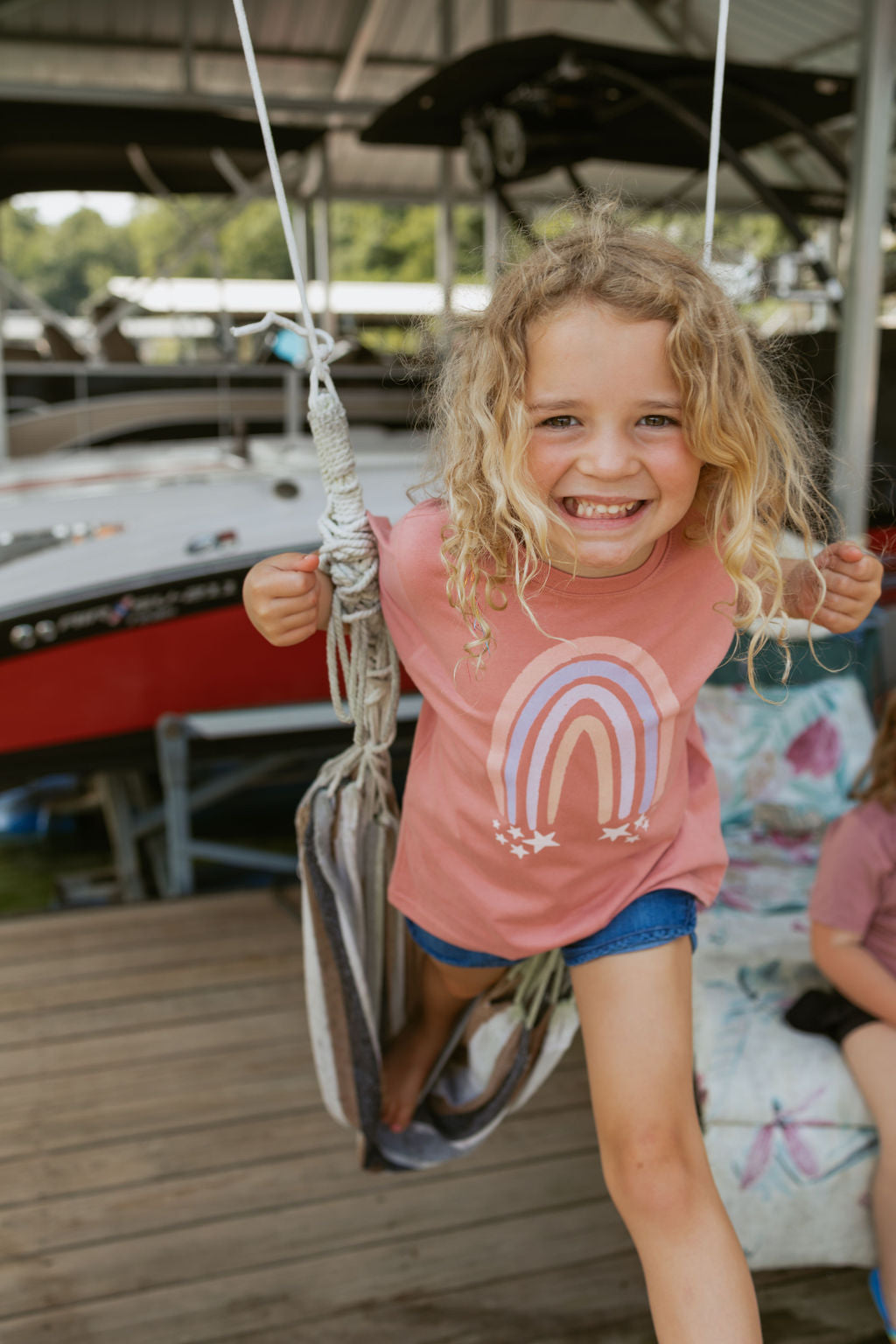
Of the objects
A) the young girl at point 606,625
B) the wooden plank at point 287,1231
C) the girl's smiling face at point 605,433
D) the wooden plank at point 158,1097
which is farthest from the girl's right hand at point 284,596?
the wooden plank at point 158,1097

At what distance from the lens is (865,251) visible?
3.43 metres

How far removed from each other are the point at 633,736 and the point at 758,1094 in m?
0.75

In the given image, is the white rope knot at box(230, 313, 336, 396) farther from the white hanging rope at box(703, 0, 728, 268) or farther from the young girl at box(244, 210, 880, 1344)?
the white hanging rope at box(703, 0, 728, 268)

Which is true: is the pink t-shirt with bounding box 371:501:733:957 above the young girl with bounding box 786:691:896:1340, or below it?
above

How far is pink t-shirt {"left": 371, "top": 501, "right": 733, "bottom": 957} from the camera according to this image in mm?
1305

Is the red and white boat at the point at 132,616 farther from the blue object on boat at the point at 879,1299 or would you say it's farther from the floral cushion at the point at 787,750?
the blue object on boat at the point at 879,1299

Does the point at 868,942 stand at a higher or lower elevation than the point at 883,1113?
higher

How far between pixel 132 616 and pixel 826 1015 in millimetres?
2311

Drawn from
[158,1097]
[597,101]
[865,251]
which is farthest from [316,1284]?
[597,101]

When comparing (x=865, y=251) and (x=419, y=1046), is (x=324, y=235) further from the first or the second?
(x=419, y=1046)

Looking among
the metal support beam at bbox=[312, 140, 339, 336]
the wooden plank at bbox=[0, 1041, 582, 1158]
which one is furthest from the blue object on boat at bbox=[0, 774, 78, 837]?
the metal support beam at bbox=[312, 140, 339, 336]

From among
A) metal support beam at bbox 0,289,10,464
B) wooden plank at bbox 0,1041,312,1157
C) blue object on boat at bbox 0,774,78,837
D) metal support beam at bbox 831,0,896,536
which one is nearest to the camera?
wooden plank at bbox 0,1041,312,1157

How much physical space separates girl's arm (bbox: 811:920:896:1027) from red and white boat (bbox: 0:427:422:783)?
194cm

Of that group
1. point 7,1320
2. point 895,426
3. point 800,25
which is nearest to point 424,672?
point 7,1320
